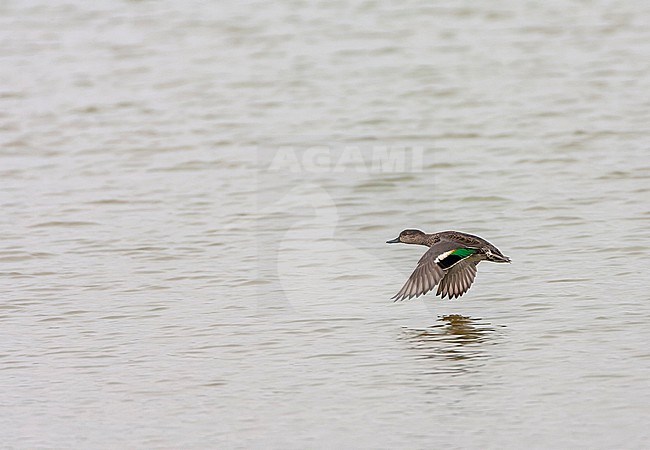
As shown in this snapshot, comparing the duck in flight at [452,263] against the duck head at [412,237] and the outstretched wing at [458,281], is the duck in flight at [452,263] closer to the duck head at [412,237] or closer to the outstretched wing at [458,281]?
the outstretched wing at [458,281]

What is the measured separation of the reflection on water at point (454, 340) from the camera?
25.8 ft

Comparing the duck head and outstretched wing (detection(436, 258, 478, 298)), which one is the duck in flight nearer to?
outstretched wing (detection(436, 258, 478, 298))

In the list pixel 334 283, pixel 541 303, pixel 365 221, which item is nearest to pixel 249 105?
pixel 365 221

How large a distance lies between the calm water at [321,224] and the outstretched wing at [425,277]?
0.26 metres

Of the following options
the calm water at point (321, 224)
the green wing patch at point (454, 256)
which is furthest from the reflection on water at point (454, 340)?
the green wing patch at point (454, 256)

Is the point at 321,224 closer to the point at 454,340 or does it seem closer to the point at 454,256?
the point at 454,256

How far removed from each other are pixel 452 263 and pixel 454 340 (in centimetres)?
86

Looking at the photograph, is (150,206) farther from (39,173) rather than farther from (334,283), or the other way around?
(334,283)

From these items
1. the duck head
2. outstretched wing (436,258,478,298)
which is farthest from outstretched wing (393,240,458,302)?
the duck head

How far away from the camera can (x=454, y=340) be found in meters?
8.24

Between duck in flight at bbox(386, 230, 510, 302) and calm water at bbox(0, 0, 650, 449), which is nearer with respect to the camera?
calm water at bbox(0, 0, 650, 449)

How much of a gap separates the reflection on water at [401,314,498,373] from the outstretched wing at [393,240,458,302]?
0.24m

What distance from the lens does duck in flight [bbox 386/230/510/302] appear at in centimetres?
874

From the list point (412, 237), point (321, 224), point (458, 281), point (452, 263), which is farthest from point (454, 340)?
point (321, 224)
